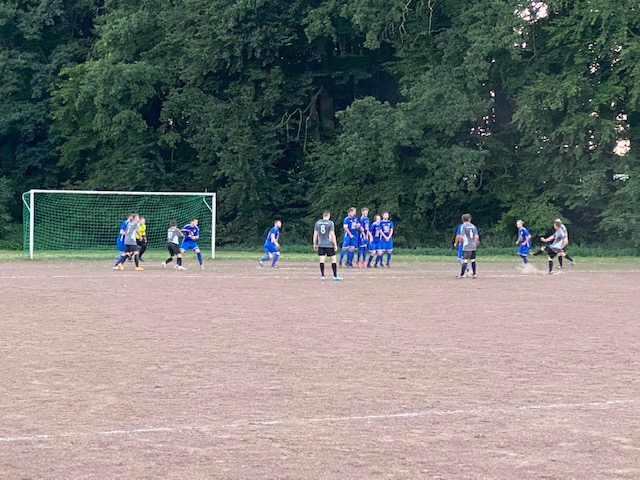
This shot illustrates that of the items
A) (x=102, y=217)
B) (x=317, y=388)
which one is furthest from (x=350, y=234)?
(x=317, y=388)

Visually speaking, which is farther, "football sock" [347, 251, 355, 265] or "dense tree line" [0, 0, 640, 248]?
"dense tree line" [0, 0, 640, 248]

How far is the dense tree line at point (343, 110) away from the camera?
49.0 meters

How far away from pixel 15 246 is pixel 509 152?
24406 millimetres

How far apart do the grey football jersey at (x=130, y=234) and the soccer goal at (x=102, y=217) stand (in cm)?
1708

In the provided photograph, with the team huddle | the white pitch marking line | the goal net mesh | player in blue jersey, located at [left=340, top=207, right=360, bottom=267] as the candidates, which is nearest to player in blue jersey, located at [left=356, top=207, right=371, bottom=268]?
player in blue jersey, located at [left=340, top=207, right=360, bottom=267]

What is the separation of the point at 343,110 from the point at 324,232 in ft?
90.1

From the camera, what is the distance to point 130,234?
31.9 meters

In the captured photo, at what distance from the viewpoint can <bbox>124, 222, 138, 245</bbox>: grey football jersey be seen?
1251 inches

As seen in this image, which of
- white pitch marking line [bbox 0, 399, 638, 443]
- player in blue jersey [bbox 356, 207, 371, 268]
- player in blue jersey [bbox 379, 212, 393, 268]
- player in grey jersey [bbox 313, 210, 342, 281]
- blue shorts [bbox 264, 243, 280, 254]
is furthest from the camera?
player in blue jersey [bbox 379, 212, 393, 268]

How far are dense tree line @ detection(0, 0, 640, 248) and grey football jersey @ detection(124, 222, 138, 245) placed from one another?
2023cm

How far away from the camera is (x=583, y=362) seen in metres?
12.9

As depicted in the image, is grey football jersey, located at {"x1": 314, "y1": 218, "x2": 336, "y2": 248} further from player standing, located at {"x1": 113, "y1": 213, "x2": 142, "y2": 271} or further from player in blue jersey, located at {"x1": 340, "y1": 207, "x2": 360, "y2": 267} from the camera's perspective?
player in blue jersey, located at {"x1": 340, "y1": 207, "x2": 360, "y2": 267}

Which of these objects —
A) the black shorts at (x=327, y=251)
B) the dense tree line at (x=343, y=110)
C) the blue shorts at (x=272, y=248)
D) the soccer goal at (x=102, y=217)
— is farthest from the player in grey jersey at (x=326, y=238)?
the dense tree line at (x=343, y=110)

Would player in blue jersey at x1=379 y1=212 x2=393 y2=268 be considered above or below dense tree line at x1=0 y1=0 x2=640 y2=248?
below
